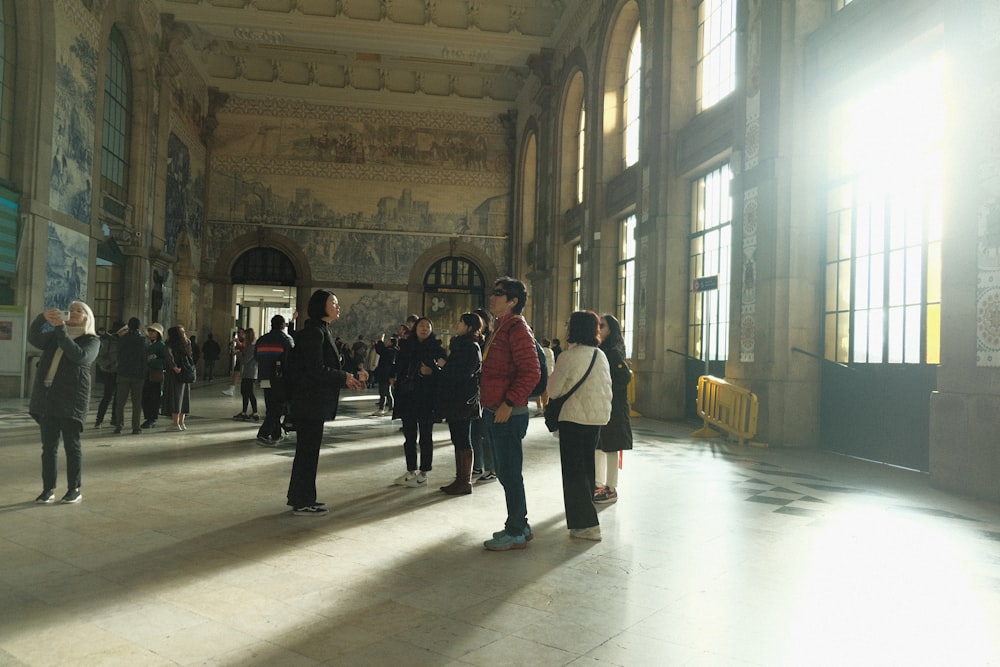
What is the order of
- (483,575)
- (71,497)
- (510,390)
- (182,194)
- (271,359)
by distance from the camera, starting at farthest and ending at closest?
1. (182,194)
2. (271,359)
3. (71,497)
4. (510,390)
5. (483,575)

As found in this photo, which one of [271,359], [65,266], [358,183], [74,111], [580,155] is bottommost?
[271,359]

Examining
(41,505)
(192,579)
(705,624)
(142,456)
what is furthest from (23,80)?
(705,624)

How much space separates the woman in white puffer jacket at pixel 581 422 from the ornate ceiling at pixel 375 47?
17.6 m

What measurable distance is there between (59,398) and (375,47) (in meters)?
20.6

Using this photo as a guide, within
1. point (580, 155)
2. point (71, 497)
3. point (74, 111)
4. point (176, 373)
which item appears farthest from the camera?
point (580, 155)

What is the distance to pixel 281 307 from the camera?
3553cm

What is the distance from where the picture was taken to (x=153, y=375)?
10.3 metres

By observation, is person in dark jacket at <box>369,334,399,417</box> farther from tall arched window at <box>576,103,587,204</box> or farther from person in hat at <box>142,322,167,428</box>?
tall arched window at <box>576,103,587,204</box>

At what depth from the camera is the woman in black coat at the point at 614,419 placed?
623 cm

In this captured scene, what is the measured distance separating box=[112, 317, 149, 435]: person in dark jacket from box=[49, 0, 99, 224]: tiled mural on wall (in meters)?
6.52

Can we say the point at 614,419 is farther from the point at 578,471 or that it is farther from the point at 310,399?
the point at 310,399

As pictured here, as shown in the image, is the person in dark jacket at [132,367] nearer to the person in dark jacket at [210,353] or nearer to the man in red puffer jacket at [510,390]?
the man in red puffer jacket at [510,390]

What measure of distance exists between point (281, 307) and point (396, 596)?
33.4 metres

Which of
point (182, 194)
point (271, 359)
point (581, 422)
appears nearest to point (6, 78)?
point (271, 359)
